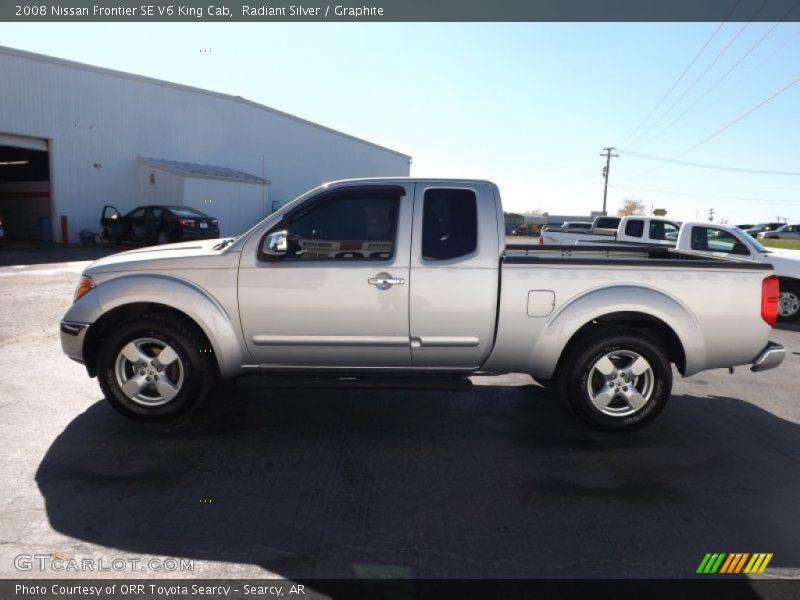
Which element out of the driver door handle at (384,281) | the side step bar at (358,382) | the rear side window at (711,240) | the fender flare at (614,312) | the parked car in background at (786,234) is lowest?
the side step bar at (358,382)

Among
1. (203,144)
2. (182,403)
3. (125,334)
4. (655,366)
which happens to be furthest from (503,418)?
(203,144)

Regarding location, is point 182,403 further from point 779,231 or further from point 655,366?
point 779,231

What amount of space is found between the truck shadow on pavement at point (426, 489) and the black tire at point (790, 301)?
18.8 ft

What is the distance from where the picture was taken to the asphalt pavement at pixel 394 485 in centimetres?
275

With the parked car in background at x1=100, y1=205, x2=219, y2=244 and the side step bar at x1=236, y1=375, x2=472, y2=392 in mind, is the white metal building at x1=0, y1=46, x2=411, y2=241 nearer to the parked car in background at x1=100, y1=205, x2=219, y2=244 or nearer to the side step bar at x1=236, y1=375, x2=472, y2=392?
the parked car in background at x1=100, y1=205, x2=219, y2=244

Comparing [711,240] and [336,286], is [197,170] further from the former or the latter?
[336,286]

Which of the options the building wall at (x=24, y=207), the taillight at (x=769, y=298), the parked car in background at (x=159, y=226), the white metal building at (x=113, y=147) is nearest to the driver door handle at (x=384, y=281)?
the taillight at (x=769, y=298)

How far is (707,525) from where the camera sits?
121 inches

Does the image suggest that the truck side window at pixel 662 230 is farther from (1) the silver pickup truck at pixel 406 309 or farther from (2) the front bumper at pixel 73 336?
(2) the front bumper at pixel 73 336

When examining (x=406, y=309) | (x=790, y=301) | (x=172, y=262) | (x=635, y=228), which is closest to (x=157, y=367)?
(x=172, y=262)

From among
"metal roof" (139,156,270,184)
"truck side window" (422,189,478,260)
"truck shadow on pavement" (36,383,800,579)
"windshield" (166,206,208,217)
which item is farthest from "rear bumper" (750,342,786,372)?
"metal roof" (139,156,270,184)

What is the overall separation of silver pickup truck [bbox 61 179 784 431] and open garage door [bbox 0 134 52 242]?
67.7 feet

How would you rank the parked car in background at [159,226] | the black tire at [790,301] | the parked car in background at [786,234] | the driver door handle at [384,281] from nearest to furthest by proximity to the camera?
the driver door handle at [384,281] < the black tire at [790,301] < the parked car in background at [159,226] < the parked car in background at [786,234]

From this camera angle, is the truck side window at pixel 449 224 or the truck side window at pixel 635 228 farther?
the truck side window at pixel 635 228
